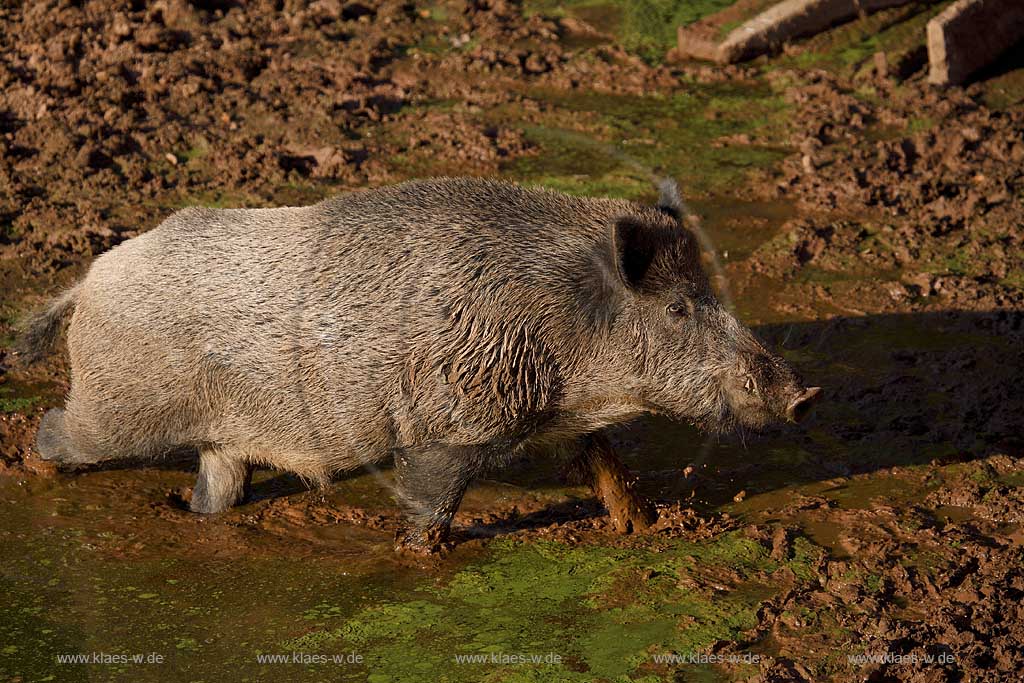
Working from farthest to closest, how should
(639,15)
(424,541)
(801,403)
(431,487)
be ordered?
1. (639,15)
2. (424,541)
3. (431,487)
4. (801,403)

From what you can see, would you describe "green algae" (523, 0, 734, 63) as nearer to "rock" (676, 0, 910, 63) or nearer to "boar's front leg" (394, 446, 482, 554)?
"rock" (676, 0, 910, 63)

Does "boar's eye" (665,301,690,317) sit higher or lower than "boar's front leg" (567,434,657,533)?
higher

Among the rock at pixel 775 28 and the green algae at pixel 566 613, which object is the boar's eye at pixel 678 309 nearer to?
the green algae at pixel 566 613

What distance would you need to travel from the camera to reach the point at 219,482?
21.9 feet

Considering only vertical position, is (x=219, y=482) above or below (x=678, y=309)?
below

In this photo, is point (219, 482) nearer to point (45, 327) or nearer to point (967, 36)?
point (45, 327)

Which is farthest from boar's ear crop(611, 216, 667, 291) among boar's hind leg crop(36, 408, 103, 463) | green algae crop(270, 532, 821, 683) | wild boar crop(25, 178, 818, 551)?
boar's hind leg crop(36, 408, 103, 463)

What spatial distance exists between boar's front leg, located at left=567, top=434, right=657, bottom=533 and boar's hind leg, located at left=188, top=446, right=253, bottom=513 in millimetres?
1674

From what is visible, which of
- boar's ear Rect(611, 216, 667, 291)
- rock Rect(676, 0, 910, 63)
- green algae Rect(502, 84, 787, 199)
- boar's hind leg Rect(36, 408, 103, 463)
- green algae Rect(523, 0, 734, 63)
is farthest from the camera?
green algae Rect(523, 0, 734, 63)

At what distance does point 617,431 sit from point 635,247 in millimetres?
1910

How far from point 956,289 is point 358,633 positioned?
16.1 ft

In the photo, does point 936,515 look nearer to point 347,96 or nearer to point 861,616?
point 861,616

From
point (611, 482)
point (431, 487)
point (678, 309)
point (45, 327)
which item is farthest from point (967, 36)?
point (45, 327)

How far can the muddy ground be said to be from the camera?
→ 5.70 meters
